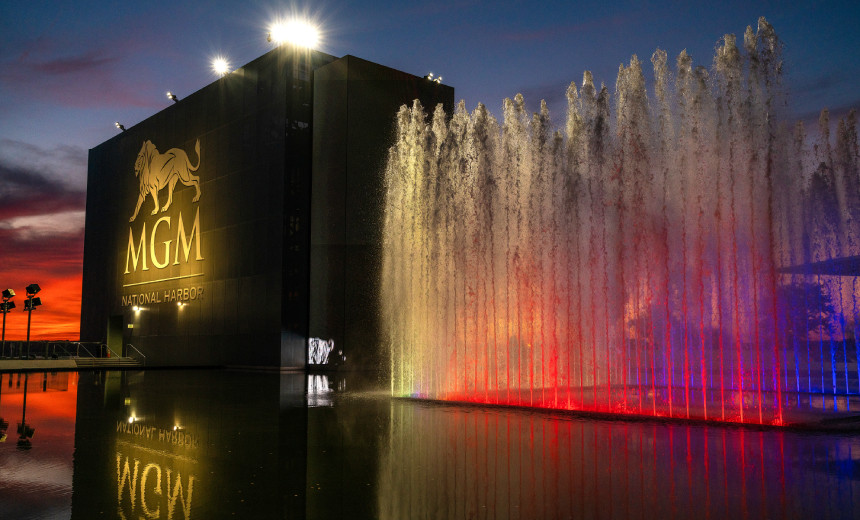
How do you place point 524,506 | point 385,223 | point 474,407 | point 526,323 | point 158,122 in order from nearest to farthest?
point 524,506 → point 474,407 → point 526,323 → point 385,223 → point 158,122

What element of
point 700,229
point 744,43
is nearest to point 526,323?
point 700,229

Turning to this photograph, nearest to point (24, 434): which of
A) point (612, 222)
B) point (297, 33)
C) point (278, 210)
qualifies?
point (612, 222)

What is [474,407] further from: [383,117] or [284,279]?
[383,117]

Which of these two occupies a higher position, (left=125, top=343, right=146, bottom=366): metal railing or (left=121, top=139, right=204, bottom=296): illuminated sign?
(left=121, top=139, right=204, bottom=296): illuminated sign

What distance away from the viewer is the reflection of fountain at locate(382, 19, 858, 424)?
12.8m

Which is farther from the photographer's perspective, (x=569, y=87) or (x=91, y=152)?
(x=91, y=152)

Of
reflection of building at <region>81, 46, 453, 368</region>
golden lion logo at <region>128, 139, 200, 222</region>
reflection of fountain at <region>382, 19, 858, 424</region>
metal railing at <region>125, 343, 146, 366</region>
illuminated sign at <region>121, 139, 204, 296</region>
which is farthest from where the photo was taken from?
metal railing at <region>125, 343, 146, 366</region>

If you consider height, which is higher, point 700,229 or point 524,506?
point 700,229

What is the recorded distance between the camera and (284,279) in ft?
89.1

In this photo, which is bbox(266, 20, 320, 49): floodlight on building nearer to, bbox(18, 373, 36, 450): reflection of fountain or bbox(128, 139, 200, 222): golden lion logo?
bbox(128, 139, 200, 222): golden lion logo

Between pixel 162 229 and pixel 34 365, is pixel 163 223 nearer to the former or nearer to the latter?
pixel 162 229

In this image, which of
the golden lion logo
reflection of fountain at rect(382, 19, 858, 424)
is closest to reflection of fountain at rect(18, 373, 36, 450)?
reflection of fountain at rect(382, 19, 858, 424)

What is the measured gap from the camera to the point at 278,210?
2762cm

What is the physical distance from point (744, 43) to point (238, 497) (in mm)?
11977
